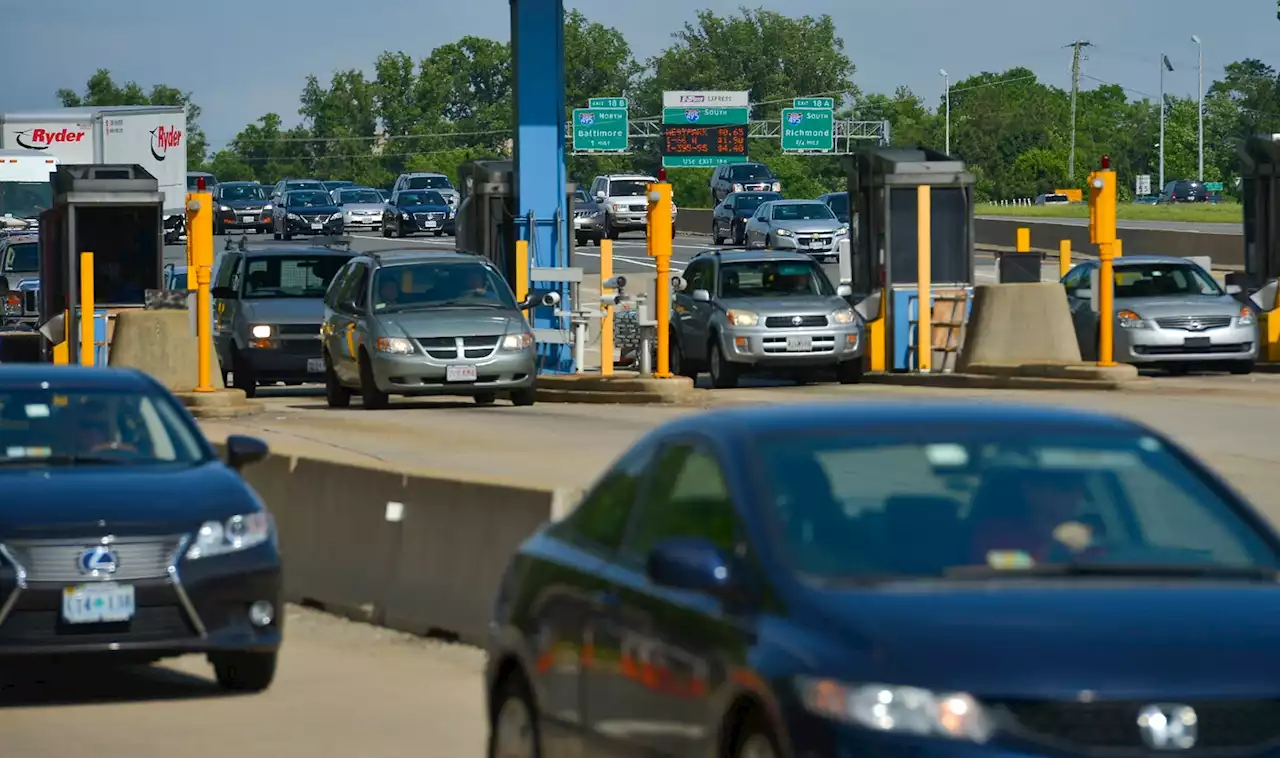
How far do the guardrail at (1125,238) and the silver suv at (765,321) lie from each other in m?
20.1

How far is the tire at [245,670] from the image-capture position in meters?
11.0

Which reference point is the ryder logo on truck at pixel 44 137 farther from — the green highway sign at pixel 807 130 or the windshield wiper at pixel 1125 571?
the green highway sign at pixel 807 130

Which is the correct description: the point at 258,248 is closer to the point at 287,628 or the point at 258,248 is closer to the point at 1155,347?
the point at 1155,347

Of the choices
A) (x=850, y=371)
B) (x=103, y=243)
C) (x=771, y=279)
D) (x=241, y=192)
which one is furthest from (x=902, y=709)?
(x=241, y=192)

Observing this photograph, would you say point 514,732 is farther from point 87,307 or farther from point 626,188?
point 626,188

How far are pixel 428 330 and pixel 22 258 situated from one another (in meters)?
18.8

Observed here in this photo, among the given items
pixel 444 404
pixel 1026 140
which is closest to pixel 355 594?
pixel 444 404

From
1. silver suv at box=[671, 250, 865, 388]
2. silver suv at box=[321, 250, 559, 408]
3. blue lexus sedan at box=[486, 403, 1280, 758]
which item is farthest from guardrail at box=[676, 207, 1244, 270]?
blue lexus sedan at box=[486, 403, 1280, 758]

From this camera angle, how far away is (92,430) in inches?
456

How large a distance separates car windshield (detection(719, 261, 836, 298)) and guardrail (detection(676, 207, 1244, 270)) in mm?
19969

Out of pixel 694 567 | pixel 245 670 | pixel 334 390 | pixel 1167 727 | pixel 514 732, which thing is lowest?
pixel 334 390

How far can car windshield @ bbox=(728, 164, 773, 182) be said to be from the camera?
3049 inches

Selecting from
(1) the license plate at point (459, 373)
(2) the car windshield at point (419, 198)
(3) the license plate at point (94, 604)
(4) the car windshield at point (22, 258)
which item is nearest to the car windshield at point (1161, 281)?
(1) the license plate at point (459, 373)

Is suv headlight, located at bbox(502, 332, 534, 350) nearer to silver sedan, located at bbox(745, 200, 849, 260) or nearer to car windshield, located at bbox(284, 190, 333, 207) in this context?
silver sedan, located at bbox(745, 200, 849, 260)
